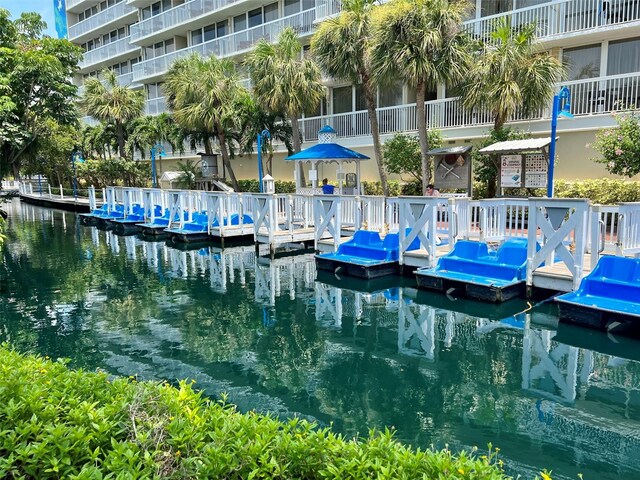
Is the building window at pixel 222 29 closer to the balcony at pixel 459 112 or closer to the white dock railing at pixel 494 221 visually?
the balcony at pixel 459 112

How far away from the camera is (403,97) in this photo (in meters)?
22.6

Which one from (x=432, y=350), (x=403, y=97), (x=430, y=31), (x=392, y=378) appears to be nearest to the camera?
(x=392, y=378)

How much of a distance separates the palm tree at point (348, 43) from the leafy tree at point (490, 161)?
4176 millimetres

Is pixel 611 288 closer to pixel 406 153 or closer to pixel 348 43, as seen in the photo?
pixel 406 153

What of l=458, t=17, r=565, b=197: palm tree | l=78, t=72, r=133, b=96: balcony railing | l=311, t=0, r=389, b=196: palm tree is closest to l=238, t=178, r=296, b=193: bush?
l=311, t=0, r=389, b=196: palm tree

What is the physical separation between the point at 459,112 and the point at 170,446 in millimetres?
18337

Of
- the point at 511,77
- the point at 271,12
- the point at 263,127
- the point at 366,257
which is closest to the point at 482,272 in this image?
the point at 366,257

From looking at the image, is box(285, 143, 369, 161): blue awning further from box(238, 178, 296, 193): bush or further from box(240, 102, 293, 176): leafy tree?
box(238, 178, 296, 193): bush

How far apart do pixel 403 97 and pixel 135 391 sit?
822 inches

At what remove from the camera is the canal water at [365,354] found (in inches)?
202

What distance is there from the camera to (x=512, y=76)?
15.8m

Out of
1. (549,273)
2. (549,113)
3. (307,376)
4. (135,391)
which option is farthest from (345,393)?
(549,113)

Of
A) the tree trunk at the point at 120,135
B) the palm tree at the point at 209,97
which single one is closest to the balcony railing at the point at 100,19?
the tree trunk at the point at 120,135

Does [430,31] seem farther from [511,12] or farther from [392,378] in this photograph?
[392,378]
